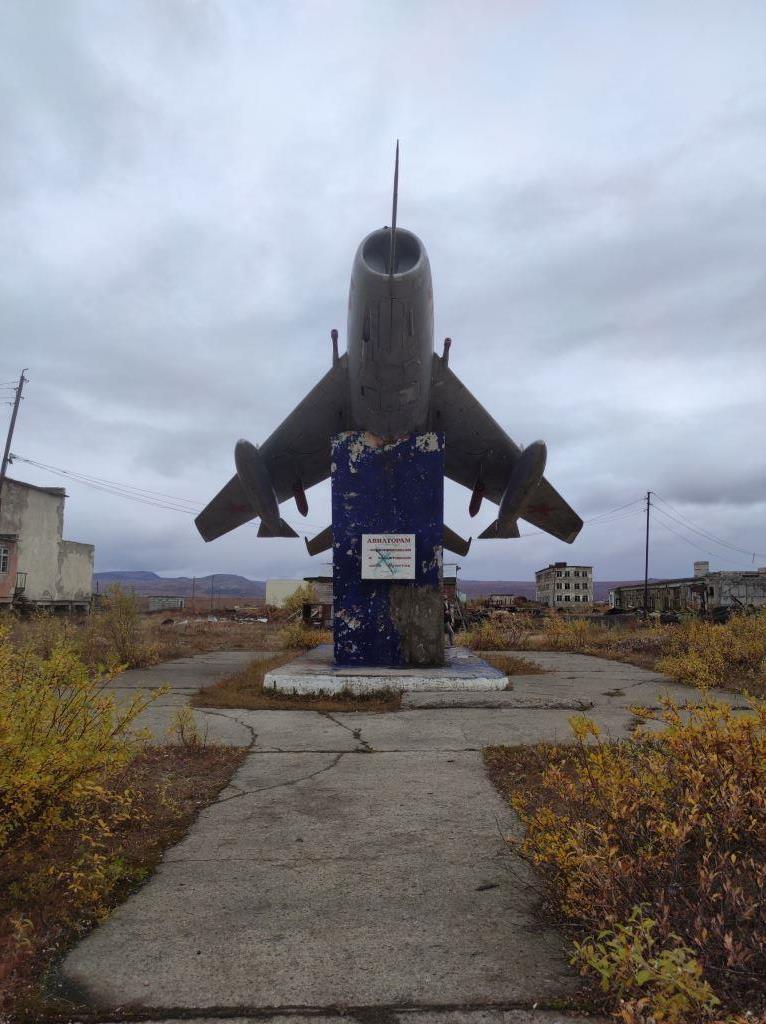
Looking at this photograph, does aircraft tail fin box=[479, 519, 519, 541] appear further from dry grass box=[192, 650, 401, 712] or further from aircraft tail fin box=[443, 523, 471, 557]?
dry grass box=[192, 650, 401, 712]

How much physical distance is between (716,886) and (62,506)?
43.1 meters

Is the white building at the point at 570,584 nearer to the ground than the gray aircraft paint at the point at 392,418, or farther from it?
nearer to the ground

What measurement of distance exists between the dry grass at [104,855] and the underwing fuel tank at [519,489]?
701 centimetres

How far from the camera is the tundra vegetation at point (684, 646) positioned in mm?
8805

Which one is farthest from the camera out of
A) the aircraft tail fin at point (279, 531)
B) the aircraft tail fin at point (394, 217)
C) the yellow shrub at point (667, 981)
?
the aircraft tail fin at point (279, 531)

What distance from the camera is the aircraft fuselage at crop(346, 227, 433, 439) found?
6984 millimetres

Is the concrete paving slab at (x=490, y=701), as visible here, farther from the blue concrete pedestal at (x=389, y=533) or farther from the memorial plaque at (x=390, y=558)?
the memorial plaque at (x=390, y=558)

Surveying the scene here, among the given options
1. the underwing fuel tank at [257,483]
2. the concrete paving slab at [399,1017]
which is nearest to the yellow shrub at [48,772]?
the concrete paving slab at [399,1017]

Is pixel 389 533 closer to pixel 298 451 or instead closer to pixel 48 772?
pixel 298 451

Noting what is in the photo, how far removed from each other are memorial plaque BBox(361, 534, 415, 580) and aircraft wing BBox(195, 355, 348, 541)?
2.85m

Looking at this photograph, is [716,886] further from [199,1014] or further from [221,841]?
[221,841]

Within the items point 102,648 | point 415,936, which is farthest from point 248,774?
point 102,648

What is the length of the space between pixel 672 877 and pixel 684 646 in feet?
37.1

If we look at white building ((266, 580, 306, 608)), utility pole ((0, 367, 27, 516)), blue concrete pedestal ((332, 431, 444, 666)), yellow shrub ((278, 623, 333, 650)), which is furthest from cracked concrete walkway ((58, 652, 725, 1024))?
white building ((266, 580, 306, 608))
